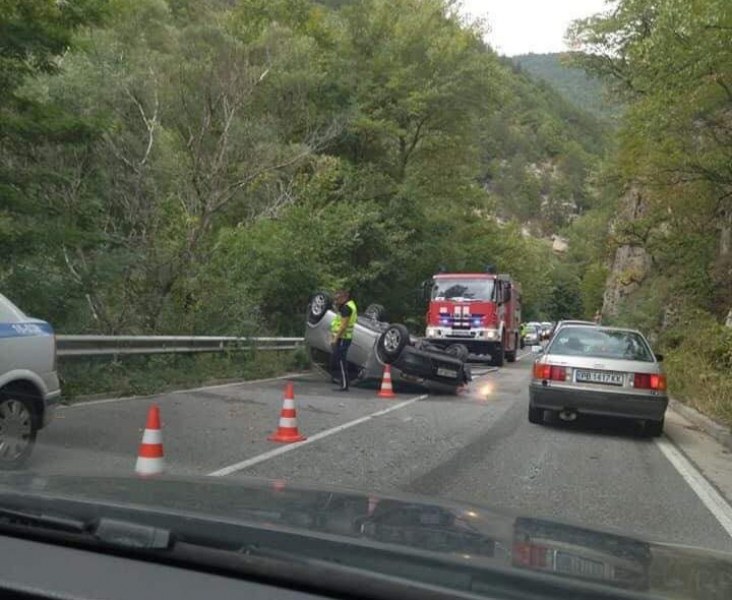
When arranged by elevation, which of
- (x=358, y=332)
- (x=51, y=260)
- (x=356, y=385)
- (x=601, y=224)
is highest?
(x=601, y=224)

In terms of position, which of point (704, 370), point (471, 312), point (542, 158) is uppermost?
point (542, 158)

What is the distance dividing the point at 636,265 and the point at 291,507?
144ft

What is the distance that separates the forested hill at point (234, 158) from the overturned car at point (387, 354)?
2998 mm

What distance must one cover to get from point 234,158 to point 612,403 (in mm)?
11128

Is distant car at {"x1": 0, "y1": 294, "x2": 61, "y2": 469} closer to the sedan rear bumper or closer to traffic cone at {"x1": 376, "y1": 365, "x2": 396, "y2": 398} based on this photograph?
the sedan rear bumper

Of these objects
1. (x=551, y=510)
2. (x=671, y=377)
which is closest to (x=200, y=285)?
(x=671, y=377)

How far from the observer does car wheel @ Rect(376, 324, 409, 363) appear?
15.2 metres

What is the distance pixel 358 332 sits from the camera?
15977mm

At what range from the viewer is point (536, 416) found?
1189 centimetres

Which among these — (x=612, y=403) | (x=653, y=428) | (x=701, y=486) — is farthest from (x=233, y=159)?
(x=701, y=486)

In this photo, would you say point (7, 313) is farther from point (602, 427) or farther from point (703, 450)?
point (602, 427)

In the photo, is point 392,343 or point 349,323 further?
point 392,343

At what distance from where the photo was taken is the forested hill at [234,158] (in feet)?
36.9

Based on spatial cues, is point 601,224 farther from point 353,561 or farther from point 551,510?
point 353,561
